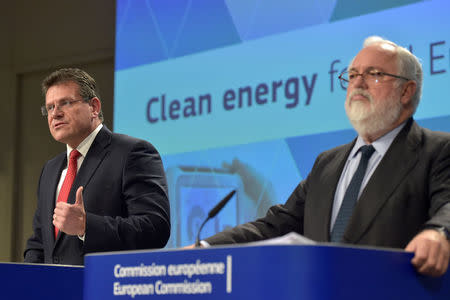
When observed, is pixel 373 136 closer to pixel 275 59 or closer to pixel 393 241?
pixel 393 241

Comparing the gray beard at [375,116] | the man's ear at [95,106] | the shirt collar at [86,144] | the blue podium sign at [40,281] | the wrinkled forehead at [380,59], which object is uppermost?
the man's ear at [95,106]

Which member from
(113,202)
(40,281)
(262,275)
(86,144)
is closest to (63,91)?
(86,144)

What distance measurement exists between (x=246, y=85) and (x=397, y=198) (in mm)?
2308

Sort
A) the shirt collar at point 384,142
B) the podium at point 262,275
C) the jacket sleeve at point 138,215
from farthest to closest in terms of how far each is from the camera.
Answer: the jacket sleeve at point 138,215 < the shirt collar at point 384,142 < the podium at point 262,275

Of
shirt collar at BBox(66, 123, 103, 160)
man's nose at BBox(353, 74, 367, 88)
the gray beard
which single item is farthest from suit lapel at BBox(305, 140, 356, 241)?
shirt collar at BBox(66, 123, 103, 160)

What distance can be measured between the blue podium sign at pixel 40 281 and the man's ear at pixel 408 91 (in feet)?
4.21

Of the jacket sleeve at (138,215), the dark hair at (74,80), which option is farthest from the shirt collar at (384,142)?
the dark hair at (74,80)

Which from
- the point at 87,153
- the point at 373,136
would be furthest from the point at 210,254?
the point at 87,153

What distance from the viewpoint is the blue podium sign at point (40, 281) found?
2375 mm

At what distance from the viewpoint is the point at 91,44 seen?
21.0 ft

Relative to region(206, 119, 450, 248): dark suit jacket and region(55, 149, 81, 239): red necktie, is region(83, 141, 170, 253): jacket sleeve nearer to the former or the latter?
region(55, 149, 81, 239): red necktie

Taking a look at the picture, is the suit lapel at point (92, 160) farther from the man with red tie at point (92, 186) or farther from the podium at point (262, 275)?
the podium at point (262, 275)

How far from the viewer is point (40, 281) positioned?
7.95 feet

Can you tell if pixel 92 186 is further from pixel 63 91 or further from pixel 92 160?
pixel 63 91
